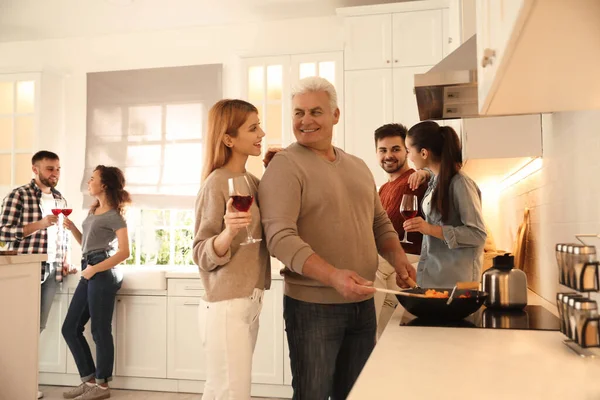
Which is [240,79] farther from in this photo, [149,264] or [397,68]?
[149,264]

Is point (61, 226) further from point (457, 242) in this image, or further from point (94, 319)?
point (457, 242)

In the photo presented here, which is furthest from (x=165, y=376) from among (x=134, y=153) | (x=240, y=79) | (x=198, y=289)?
(x=240, y=79)

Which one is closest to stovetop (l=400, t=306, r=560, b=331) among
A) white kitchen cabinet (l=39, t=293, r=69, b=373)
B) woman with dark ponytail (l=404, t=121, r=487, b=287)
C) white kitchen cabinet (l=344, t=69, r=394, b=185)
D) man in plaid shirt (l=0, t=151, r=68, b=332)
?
woman with dark ponytail (l=404, t=121, r=487, b=287)

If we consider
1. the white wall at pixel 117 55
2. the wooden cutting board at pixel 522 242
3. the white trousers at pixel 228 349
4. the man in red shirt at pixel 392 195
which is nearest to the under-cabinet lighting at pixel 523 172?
the wooden cutting board at pixel 522 242

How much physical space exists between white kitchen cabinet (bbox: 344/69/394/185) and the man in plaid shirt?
7.29 feet

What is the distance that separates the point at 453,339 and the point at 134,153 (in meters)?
4.03

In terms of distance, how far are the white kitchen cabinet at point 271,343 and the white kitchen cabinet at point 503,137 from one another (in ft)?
6.88

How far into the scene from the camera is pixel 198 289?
4.28 meters

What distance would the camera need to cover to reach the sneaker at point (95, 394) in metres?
4.06

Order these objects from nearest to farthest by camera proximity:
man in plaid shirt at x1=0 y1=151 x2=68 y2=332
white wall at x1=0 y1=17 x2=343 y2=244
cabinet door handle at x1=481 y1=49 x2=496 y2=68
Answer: cabinet door handle at x1=481 y1=49 x2=496 y2=68, man in plaid shirt at x1=0 y1=151 x2=68 y2=332, white wall at x1=0 y1=17 x2=343 y2=244

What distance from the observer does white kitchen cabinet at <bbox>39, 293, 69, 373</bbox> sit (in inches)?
176

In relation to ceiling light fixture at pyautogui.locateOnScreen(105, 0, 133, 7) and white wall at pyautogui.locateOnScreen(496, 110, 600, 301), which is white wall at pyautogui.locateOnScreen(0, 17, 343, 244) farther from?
white wall at pyautogui.locateOnScreen(496, 110, 600, 301)

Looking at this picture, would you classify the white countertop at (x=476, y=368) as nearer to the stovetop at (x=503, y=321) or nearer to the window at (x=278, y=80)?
the stovetop at (x=503, y=321)

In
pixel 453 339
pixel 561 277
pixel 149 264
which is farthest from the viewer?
pixel 149 264
